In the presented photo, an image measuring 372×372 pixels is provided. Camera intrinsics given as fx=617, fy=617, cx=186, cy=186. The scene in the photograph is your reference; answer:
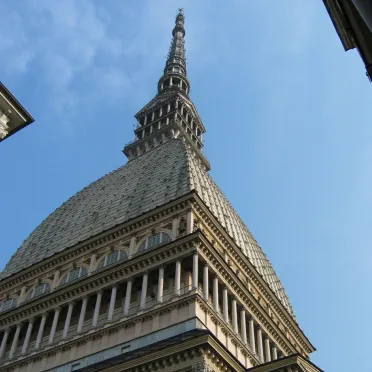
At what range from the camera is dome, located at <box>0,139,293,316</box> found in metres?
49.7

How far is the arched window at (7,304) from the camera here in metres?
47.1

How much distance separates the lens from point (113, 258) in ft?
144

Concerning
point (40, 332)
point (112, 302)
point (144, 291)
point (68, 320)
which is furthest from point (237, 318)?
point (40, 332)

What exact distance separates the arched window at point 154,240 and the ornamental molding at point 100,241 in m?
1.33

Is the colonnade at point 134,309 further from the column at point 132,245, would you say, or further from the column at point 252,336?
the column at point 132,245

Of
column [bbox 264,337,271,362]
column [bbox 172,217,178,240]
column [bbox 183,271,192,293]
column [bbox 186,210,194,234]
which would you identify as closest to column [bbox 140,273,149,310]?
column [bbox 183,271,192,293]

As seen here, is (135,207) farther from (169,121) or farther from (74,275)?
(169,121)

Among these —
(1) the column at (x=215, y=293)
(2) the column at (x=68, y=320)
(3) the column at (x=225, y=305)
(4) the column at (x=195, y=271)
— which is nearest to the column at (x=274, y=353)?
(3) the column at (x=225, y=305)

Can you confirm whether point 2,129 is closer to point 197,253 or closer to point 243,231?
point 197,253

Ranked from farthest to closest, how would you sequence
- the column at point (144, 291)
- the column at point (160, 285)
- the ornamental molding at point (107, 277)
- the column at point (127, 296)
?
the ornamental molding at point (107, 277)
the column at point (127, 296)
the column at point (144, 291)
the column at point (160, 285)

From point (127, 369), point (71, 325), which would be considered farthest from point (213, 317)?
point (71, 325)

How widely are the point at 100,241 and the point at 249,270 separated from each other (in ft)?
38.0

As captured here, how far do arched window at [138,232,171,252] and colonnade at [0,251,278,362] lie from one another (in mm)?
2088

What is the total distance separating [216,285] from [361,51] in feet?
86.5
